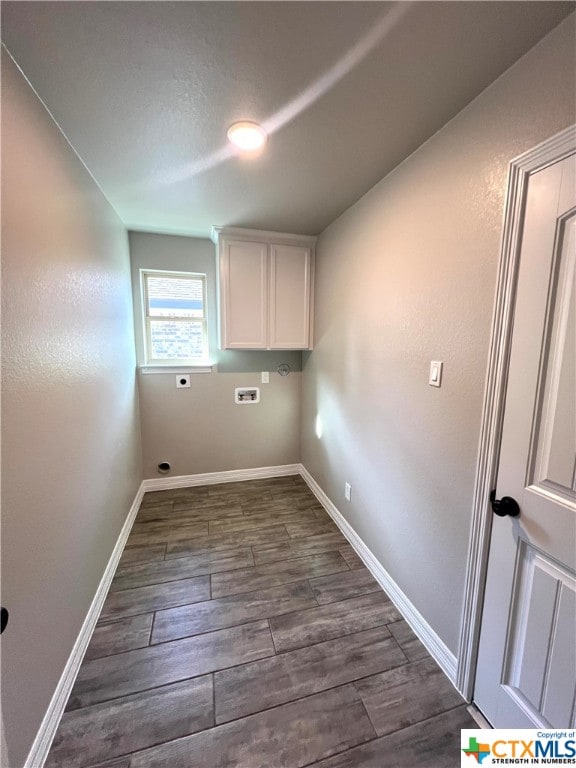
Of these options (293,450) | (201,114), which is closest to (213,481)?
(293,450)

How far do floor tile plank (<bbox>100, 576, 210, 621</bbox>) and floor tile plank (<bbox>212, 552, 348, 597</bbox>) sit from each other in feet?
0.33

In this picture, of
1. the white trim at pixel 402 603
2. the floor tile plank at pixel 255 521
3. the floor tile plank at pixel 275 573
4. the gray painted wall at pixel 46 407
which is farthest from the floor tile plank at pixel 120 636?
the white trim at pixel 402 603

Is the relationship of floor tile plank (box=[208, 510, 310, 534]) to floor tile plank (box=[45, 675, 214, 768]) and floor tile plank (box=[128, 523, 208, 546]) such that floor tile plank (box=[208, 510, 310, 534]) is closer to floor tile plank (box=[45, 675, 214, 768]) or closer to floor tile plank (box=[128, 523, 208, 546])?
floor tile plank (box=[128, 523, 208, 546])

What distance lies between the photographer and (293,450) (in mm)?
3529

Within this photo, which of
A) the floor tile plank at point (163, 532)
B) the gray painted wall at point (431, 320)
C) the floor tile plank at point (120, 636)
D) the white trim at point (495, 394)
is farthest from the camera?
the floor tile plank at point (163, 532)

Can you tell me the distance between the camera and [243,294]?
9.28 feet

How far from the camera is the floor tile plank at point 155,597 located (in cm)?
174

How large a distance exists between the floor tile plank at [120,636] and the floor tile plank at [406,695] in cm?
112

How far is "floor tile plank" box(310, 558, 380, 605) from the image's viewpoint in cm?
185

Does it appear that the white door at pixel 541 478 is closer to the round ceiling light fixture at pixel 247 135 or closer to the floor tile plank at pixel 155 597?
the round ceiling light fixture at pixel 247 135

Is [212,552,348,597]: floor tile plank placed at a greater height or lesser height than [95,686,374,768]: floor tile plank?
greater

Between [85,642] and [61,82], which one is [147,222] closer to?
[61,82]

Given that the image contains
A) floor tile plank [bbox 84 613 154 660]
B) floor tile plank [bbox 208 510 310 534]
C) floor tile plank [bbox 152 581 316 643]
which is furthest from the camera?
floor tile plank [bbox 208 510 310 534]

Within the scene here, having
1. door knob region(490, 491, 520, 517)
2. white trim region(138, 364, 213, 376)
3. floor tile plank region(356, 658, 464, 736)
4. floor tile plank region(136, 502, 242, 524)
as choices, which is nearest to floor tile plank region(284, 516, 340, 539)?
floor tile plank region(136, 502, 242, 524)
